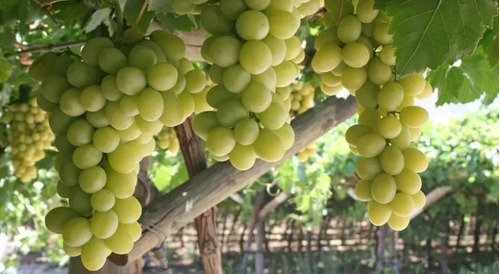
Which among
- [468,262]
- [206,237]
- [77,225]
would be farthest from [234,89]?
[468,262]

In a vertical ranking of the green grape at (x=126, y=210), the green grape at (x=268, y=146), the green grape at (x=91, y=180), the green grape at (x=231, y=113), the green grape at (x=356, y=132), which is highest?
the green grape at (x=231, y=113)

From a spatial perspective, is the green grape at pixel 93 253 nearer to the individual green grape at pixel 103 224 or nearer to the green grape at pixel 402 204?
the individual green grape at pixel 103 224

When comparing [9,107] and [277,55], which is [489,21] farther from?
[9,107]

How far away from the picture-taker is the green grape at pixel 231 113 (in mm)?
502

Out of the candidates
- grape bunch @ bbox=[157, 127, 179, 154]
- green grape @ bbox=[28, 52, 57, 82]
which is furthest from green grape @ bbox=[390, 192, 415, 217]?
A: grape bunch @ bbox=[157, 127, 179, 154]

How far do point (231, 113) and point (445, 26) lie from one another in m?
0.24

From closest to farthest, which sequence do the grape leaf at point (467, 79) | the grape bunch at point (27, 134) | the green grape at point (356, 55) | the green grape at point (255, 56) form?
the green grape at point (255, 56) → the green grape at point (356, 55) → the grape leaf at point (467, 79) → the grape bunch at point (27, 134)

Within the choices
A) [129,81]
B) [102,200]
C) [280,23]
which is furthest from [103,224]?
[280,23]

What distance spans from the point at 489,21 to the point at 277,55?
22 cm

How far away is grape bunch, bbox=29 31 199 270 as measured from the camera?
54 cm

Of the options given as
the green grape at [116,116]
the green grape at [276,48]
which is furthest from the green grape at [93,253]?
the green grape at [276,48]

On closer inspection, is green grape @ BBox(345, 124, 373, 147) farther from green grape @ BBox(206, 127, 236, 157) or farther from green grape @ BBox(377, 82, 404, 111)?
green grape @ BBox(206, 127, 236, 157)

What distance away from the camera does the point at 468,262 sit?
6102mm

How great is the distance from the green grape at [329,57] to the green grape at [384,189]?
121 mm
